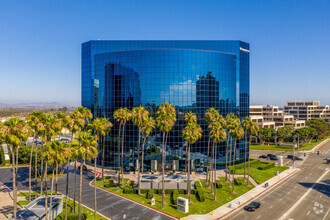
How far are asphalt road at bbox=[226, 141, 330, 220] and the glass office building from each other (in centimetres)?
2543

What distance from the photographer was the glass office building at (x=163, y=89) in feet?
260

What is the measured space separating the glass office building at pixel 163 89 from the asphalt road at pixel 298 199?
25.4 m

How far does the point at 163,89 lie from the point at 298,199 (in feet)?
163

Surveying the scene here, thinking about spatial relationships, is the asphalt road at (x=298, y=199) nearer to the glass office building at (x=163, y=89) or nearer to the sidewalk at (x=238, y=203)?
the sidewalk at (x=238, y=203)

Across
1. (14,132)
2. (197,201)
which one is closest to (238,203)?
(197,201)

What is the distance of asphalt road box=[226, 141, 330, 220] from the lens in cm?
4456

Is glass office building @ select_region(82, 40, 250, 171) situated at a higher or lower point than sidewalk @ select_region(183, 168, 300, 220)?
higher

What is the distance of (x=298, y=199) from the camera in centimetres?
5300

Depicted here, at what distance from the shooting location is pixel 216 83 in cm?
8519

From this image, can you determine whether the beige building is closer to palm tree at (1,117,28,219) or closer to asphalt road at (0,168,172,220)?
asphalt road at (0,168,172,220)

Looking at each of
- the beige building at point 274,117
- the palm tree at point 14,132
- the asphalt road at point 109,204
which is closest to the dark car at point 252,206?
the asphalt road at point 109,204

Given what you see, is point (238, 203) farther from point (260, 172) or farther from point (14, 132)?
point (14, 132)

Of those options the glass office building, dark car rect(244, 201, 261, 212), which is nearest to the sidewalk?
dark car rect(244, 201, 261, 212)

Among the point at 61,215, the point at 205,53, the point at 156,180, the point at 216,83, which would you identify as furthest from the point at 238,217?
the point at 205,53
